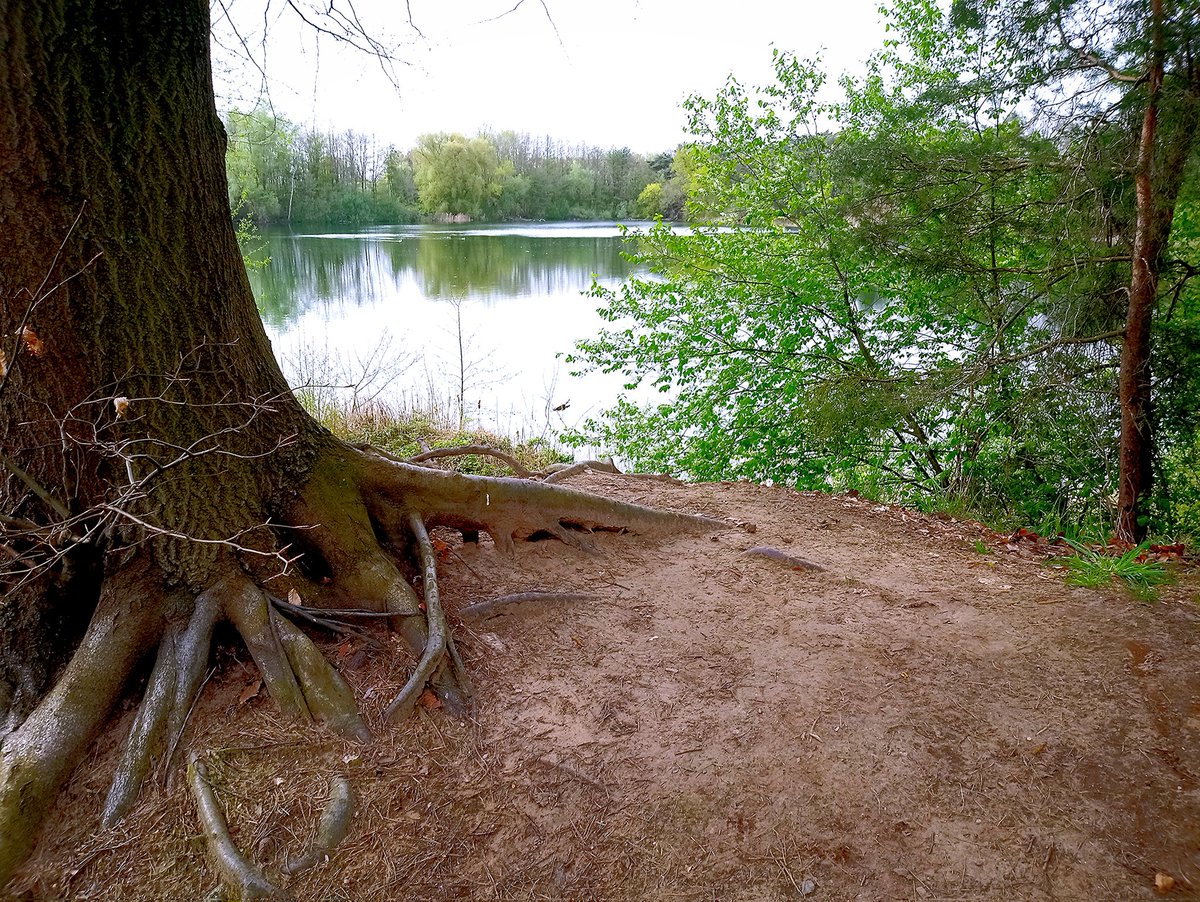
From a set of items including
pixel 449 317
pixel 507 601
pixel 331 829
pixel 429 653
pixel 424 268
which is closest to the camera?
pixel 331 829


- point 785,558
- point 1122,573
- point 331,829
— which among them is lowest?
point 331,829

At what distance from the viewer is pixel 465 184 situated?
121 ft

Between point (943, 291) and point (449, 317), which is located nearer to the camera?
point (943, 291)

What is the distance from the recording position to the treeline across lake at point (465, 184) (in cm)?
3116

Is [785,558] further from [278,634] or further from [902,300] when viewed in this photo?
[902,300]

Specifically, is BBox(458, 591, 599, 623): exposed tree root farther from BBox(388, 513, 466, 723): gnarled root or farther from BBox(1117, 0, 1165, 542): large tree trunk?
BBox(1117, 0, 1165, 542): large tree trunk

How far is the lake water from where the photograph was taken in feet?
38.0

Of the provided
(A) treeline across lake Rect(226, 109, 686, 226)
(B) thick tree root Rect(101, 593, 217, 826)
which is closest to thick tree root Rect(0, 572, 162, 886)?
(B) thick tree root Rect(101, 593, 217, 826)

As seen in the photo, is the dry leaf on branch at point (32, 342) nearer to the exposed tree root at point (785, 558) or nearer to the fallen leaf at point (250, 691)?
the fallen leaf at point (250, 691)

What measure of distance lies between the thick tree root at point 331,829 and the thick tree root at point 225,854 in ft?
0.28

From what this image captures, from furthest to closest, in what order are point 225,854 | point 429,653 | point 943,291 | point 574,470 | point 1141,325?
point 943,291, point 574,470, point 1141,325, point 429,653, point 225,854

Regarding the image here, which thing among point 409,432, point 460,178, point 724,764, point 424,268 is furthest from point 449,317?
point 460,178

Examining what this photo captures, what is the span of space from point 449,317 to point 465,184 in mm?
21272

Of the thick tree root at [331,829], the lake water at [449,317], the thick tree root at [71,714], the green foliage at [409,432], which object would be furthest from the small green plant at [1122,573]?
the lake water at [449,317]
